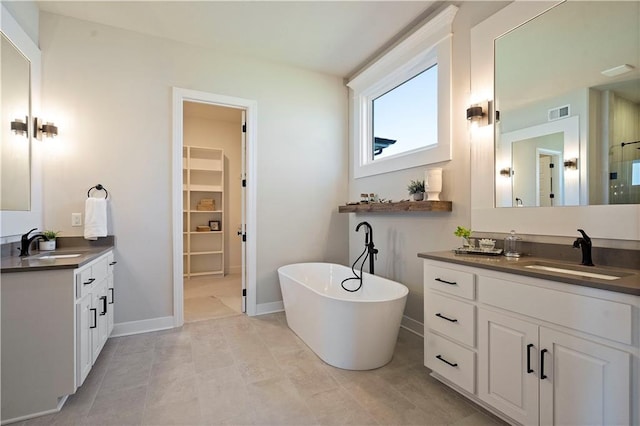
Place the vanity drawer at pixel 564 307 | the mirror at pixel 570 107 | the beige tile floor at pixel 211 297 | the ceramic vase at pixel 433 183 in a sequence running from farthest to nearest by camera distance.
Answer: the beige tile floor at pixel 211 297
the ceramic vase at pixel 433 183
the mirror at pixel 570 107
the vanity drawer at pixel 564 307

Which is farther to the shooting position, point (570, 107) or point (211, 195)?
point (211, 195)

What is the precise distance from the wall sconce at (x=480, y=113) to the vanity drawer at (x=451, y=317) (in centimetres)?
134

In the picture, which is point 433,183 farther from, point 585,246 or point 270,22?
point 270,22

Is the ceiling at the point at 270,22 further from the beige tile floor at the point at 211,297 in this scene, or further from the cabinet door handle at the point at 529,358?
the beige tile floor at the point at 211,297

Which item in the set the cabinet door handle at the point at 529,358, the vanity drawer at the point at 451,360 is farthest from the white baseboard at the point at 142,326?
the cabinet door handle at the point at 529,358

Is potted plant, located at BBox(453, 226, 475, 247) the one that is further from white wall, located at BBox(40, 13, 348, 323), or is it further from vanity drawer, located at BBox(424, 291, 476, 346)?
white wall, located at BBox(40, 13, 348, 323)

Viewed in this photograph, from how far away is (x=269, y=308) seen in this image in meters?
3.48

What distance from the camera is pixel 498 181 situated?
7.04ft

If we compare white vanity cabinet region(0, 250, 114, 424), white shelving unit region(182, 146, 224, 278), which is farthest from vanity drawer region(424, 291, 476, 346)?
white shelving unit region(182, 146, 224, 278)

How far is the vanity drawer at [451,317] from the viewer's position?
1726mm

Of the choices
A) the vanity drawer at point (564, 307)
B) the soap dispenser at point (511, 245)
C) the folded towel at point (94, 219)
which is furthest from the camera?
the folded towel at point (94, 219)

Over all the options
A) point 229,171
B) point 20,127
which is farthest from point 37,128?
point 229,171

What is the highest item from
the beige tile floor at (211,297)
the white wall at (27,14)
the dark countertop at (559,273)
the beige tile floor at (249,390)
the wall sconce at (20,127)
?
the white wall at (27,14)

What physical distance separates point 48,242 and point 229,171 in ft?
11.0
